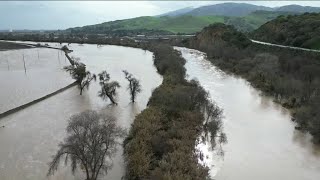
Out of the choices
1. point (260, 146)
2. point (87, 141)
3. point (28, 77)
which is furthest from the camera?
point (28, 77)

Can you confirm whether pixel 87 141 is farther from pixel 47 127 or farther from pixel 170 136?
pixel 47 127

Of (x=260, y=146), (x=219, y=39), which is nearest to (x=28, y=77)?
(x=260, y=146)

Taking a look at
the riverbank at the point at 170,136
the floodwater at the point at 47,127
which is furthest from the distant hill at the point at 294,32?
the riverbank at the point at 170,136

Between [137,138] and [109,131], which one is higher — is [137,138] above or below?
below

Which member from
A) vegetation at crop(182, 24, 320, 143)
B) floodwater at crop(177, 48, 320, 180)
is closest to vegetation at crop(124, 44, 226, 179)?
floodwater at crop(177, 48, 320, 180)

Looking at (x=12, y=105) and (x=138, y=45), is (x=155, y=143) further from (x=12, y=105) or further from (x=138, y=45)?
(x=138, y=45)

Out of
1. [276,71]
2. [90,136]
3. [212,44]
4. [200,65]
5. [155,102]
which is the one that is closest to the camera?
[90,136]

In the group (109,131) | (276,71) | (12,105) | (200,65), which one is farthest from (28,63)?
(109,131)
